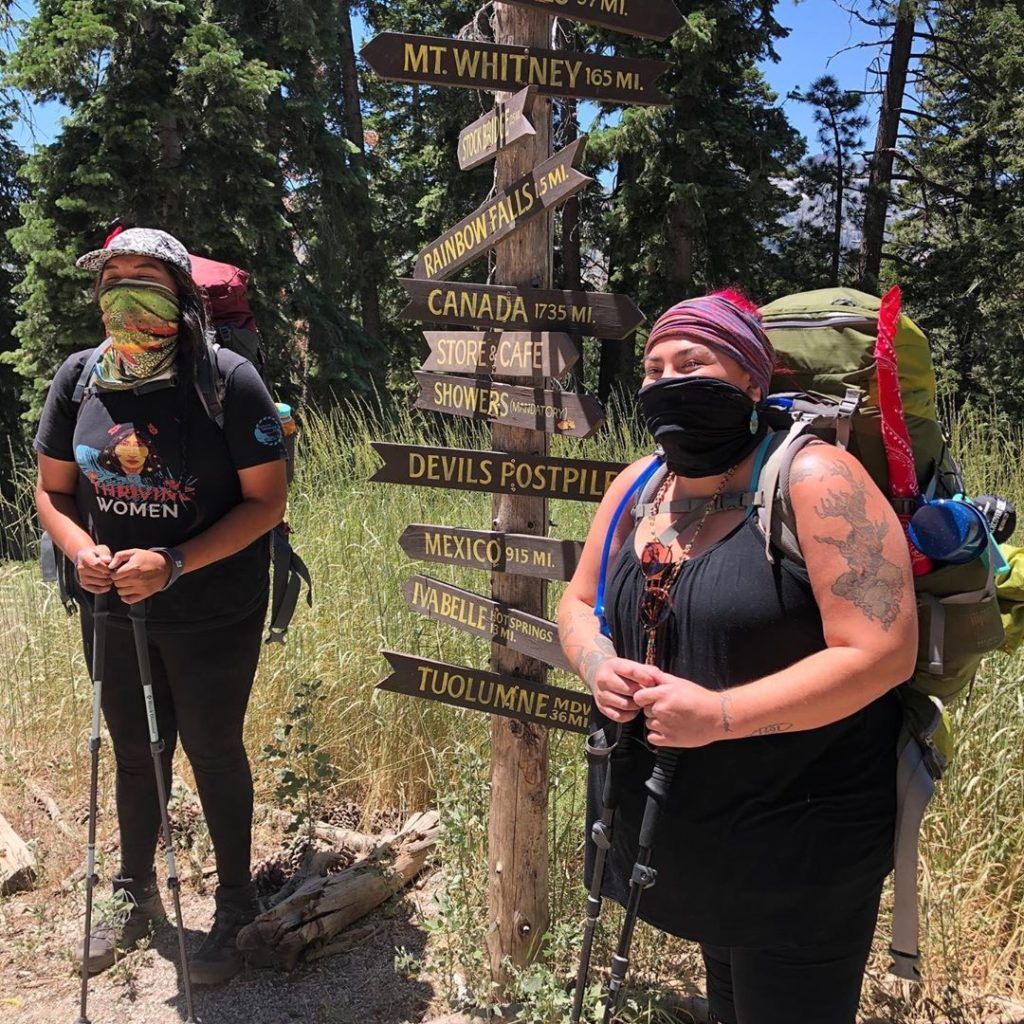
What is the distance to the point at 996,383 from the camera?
14594mm

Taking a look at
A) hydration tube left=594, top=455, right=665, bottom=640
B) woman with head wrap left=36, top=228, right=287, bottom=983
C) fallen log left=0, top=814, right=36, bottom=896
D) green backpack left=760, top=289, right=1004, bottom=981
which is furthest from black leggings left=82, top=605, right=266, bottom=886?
green backpack left=760, top=289, right=1004, bottom=981

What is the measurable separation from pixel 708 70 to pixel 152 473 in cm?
1342

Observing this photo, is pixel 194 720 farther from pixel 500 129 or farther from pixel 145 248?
pixel 500 129

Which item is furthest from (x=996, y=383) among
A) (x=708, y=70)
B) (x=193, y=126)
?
(x=193, y=126)

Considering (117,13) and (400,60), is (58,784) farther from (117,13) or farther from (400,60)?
(117,13)

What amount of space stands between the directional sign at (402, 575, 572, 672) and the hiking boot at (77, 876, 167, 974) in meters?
1.37

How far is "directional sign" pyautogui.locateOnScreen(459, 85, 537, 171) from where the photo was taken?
91.6 inches

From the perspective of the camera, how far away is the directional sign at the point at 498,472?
7.85ft

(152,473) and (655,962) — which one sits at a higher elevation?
(152,473)

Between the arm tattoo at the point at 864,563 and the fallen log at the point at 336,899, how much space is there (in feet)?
7.50

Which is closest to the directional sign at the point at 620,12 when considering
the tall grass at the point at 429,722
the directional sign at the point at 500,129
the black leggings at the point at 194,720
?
the directional sign at the point at 500,129

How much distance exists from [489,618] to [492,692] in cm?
21

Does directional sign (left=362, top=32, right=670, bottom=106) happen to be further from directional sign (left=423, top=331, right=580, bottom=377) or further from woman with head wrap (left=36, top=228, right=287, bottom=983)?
woman with head wrap (left=36, top=228, right=287, bottom=983)

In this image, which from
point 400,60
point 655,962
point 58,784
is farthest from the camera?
point 58,784
